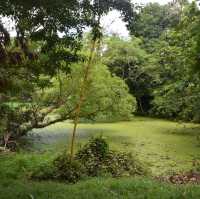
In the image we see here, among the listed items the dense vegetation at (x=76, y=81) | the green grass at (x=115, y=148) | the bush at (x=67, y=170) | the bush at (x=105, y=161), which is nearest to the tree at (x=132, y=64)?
the dense vegetation at (x=76, y=81)

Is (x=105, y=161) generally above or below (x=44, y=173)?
above

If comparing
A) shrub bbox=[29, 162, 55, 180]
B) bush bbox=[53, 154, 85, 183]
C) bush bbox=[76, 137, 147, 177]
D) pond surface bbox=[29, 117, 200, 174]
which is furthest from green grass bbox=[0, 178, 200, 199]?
pond surface bbox=[29, 117, 200, 174]

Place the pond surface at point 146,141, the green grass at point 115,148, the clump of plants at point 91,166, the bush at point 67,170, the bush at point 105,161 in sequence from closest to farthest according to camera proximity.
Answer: the green grass at point 115,148 → the bush at point 67,170 → the clump of plants at point 91,166 → the bush at point 105,161 → the pond surface at point 146,141

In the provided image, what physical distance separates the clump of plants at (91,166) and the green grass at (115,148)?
484 mm

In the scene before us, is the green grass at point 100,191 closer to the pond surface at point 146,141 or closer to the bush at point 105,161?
the bush at point 105,161

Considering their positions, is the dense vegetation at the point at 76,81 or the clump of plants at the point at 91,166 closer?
the dense vegetation at the point at 76,81

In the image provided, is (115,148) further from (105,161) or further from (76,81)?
(105,161)

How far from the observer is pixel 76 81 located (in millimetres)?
16281

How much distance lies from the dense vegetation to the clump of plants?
2cm

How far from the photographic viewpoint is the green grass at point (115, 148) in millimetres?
6266

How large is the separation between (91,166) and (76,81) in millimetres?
7268

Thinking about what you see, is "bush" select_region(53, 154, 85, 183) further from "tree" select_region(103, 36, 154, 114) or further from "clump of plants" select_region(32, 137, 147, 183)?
"tree" select_region(103, 36, 154, 114)

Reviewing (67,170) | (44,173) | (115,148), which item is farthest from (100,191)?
(115,148)

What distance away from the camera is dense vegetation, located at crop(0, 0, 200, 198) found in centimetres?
593
